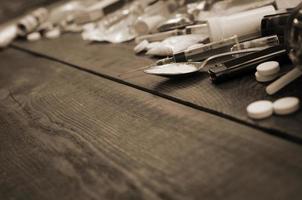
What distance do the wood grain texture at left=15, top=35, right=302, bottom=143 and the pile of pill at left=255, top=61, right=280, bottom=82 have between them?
12 mm

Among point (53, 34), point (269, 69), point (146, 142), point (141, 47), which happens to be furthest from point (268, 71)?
point (53, 34)

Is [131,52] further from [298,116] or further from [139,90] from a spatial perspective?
[298,116]

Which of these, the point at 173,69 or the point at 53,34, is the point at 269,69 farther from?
the point at 53,34

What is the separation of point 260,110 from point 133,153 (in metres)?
0.19

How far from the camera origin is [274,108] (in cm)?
57

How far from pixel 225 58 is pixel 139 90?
0.18m

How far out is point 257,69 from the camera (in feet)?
2.18

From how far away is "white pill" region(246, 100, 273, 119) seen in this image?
1.85 ft

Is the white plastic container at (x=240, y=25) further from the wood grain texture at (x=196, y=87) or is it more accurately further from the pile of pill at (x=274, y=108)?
the pile of pill at (x=274, y=108)

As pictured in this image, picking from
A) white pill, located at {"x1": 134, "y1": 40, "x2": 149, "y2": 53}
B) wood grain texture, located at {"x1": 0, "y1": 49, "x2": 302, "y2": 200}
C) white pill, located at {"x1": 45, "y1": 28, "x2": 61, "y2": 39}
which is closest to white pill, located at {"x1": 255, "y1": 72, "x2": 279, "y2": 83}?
wood grain texture, located at {"x1": 0, "y1": 49, "x2": 302, "y2": 200}

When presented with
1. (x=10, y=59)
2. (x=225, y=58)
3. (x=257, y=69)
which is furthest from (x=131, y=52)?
(x=10, y=59)

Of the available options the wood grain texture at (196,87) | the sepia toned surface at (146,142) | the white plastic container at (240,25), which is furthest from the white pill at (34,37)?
the white plastic container at (240,25)

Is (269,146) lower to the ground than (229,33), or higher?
lower

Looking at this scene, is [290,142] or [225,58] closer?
[290,142]
